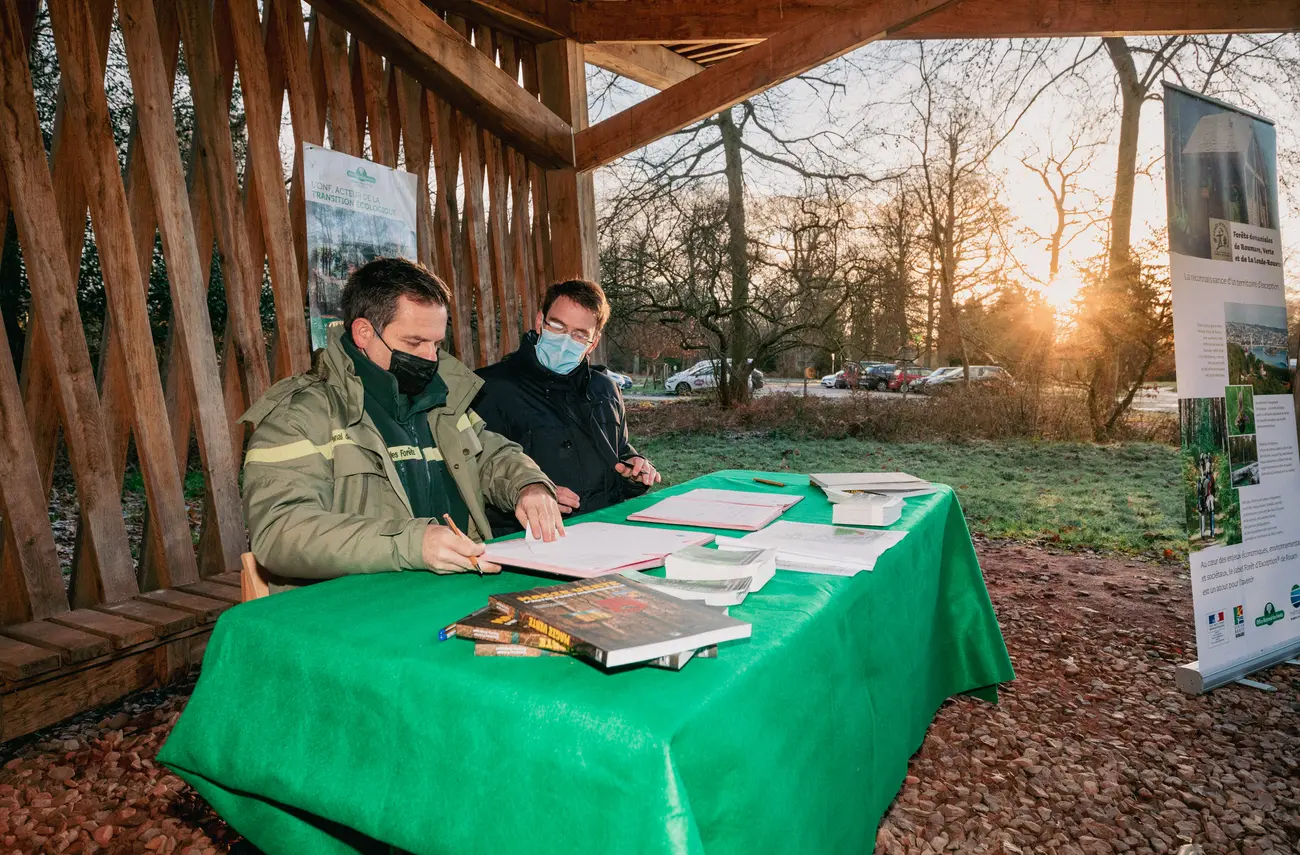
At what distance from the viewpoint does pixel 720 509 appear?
2.17 meters

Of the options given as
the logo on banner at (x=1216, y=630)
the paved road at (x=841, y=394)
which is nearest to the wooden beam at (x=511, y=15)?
the logo on banner at (x=1216, y=630)

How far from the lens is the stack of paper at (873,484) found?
242 cm

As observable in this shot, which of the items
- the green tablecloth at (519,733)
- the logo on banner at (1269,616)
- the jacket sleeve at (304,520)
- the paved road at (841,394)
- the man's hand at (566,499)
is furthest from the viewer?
the paved road at (841,394)

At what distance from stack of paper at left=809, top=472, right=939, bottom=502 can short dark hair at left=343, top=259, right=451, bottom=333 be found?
1.37m

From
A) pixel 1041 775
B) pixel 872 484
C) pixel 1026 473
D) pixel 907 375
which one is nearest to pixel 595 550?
pixel 872 484

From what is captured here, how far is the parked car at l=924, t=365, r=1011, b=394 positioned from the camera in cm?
864

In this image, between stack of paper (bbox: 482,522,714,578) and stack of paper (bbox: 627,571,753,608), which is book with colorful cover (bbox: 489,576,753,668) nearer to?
stack of paper (bbox: 627,571,753,608)

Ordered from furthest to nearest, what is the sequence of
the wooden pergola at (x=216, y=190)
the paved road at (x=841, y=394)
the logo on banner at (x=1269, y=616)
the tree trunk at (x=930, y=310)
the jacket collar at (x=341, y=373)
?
the tree trunk at (x=930, y=310)
the paved road at (x=841, y=394)
the logo on banner at (x=1269, y=616)
the wooden pergola at (x=216, y=190)
the jacket collar at (x=341, y=373)

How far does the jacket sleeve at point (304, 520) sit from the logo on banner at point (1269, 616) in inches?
142

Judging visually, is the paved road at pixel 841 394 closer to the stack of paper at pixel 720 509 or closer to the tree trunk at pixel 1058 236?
the tree trunk at pixel 1058 236

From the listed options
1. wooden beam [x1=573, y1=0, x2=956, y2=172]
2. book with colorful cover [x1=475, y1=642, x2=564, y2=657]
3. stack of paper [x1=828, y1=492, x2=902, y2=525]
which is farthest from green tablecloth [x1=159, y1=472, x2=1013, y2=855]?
wooden beam [x1=573, y1=0, x2=956, y2=172]

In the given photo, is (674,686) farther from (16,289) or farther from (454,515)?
(16,289)

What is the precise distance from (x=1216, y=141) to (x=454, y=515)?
349cm

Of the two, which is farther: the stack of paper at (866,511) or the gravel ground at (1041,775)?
the gravel ground at (1041,775)
